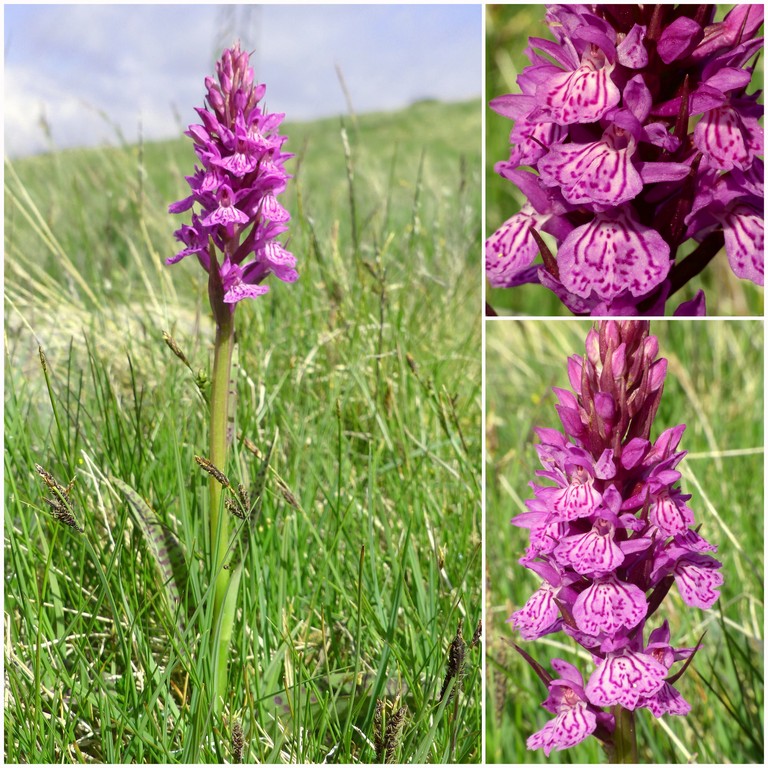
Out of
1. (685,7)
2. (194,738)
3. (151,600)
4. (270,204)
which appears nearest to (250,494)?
(151,600)

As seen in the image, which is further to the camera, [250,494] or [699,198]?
[250,494]

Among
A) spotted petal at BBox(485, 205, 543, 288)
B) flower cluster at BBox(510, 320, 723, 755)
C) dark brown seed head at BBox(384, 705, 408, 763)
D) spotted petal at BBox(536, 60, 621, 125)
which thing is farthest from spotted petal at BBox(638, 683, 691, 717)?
spotted petal at BBox(536, 60, 621, 125)

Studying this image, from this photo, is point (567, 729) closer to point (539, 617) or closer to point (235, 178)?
point (539, 617)

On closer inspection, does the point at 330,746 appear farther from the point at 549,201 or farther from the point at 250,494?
the point at 549,201

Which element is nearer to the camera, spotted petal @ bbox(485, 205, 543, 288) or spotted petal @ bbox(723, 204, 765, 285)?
spotted petal @ bbox(723, 204, 765, 285)

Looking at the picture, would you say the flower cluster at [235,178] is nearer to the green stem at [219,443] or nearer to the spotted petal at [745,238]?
the green stem at [219,443]

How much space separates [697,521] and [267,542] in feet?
3.71

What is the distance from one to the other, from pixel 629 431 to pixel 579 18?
609 mm

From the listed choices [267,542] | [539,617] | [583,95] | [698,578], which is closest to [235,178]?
[583,95]

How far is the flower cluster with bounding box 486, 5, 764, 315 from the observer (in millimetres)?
1069

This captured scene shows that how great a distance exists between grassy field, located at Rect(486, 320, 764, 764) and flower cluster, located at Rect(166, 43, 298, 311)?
757 mm

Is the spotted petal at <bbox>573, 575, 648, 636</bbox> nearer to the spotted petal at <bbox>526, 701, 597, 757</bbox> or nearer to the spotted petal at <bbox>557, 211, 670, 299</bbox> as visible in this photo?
the spotted petal at <bbox>526, 701, 597, 757</bbox>

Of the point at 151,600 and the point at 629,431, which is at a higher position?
the point at 629,431

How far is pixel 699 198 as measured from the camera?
1.11 m
